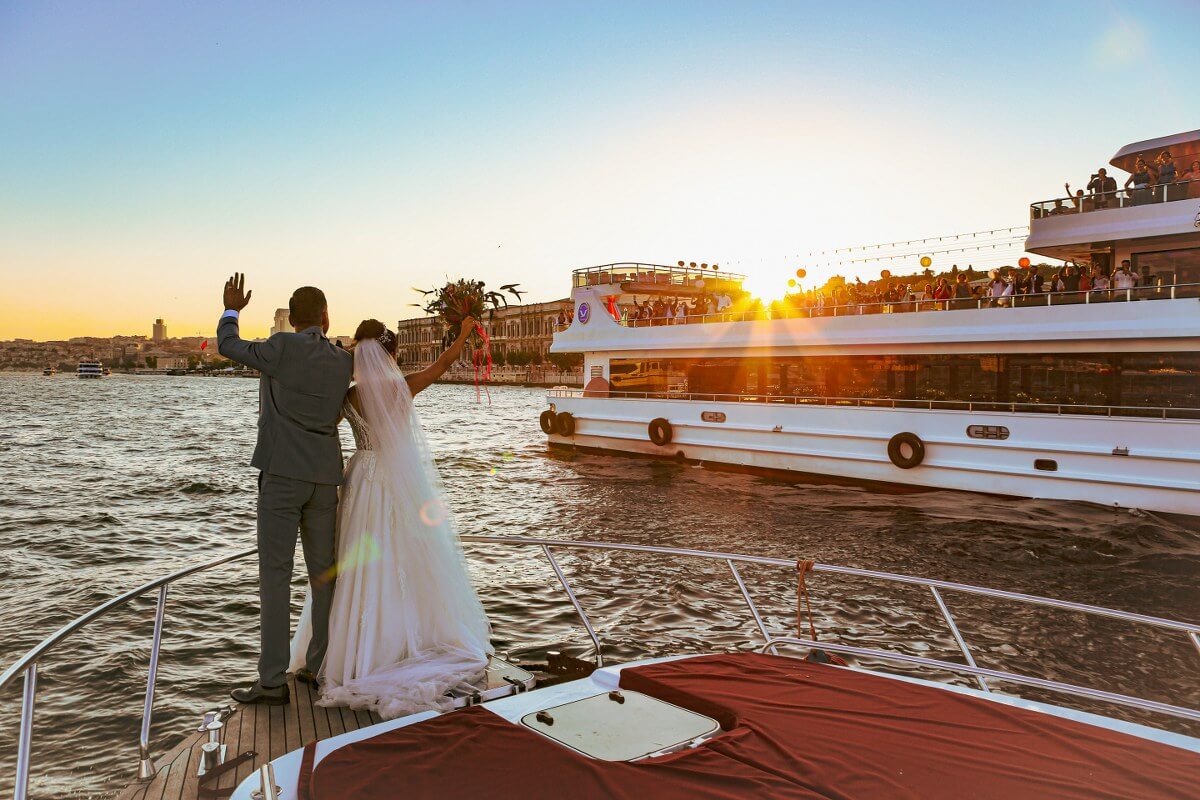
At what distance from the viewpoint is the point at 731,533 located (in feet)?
53.2

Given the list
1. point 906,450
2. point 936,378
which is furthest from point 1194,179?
point 906,450

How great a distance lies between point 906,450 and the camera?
19.5 m

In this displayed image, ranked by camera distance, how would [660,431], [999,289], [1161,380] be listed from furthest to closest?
[660,431] < [999,289] < [1161,380]

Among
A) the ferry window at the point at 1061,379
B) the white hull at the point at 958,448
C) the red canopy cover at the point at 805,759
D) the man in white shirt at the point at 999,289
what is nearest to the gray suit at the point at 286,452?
the red canopy cover at the point at 805,759

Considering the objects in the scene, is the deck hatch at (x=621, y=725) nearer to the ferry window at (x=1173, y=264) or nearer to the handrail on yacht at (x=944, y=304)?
the handrail on yacht at (x=944, y=304)

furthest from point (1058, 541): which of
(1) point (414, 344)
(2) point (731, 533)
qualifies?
(1) point (414, 344)

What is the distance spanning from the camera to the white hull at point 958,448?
15961 mm

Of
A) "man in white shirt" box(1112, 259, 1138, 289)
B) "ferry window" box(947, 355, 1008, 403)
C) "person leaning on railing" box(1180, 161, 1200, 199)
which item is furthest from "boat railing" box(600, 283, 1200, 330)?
"person leaning on railing" box(1180, 161, 1200, 199)

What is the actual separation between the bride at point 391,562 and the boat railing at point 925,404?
1604cm

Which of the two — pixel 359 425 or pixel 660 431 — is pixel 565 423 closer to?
pixel 660 431

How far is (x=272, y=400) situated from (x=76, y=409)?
256 feet

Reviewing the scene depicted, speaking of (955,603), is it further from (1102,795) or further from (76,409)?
(76,409)

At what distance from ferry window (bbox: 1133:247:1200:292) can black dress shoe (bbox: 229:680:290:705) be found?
63.2ft

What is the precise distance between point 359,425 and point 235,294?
96cm
